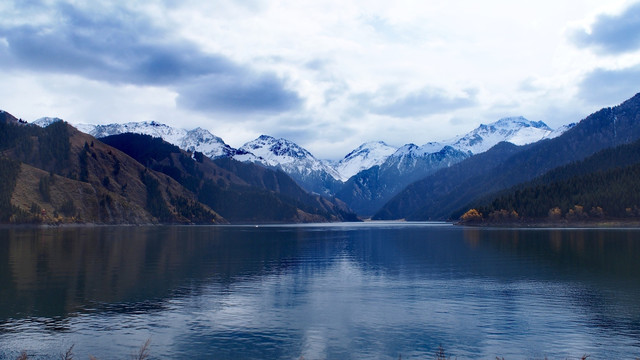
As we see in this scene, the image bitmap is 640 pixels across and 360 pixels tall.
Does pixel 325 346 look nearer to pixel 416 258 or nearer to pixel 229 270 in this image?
pixel 229 270

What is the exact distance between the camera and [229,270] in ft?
300

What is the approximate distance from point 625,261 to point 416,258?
40.8m

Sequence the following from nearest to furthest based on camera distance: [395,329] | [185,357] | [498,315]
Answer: [185,357], [395,329], [498,315]

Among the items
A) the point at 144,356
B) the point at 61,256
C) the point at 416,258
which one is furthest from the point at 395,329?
the point at 61,256

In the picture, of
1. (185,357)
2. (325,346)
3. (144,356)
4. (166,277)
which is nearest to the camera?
(144,356)

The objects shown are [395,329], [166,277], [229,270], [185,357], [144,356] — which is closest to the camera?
[144,356]

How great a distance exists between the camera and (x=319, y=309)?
56.8 metres

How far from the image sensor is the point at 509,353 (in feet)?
131

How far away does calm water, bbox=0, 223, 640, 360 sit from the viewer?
41.5 meters

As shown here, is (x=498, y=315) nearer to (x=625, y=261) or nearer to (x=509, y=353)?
(x=509, y=353)

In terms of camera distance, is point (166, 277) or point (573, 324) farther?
point (166, 277)

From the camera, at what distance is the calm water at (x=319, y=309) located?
41.5 m

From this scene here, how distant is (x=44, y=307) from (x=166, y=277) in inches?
1019

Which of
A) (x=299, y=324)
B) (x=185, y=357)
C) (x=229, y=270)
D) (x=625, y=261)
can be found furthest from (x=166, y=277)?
(x=625, y=261)
